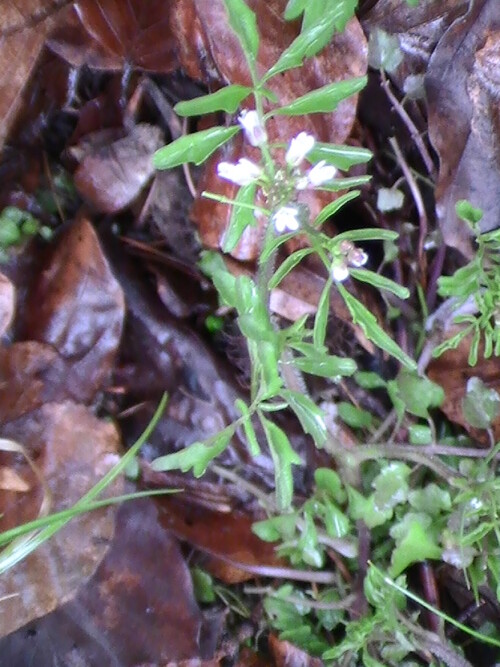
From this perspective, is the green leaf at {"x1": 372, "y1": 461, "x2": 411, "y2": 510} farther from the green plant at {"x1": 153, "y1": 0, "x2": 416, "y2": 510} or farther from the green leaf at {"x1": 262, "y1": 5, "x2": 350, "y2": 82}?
the green leaf at {"x1": 262, "y1": 5, "x2": 350, "y2": 82}

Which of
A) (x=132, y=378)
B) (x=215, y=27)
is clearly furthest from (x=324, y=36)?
(x=132, y=378)

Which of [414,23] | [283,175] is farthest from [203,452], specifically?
[414,23]

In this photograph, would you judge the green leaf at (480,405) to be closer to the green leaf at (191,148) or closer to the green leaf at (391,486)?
the green leaf at (391,486)

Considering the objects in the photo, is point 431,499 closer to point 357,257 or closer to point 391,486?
point 391,486

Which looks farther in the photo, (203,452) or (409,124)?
(409,124)

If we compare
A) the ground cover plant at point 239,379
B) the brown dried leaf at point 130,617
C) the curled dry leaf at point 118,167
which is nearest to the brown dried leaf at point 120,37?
the ground cover plant at point 239,379
